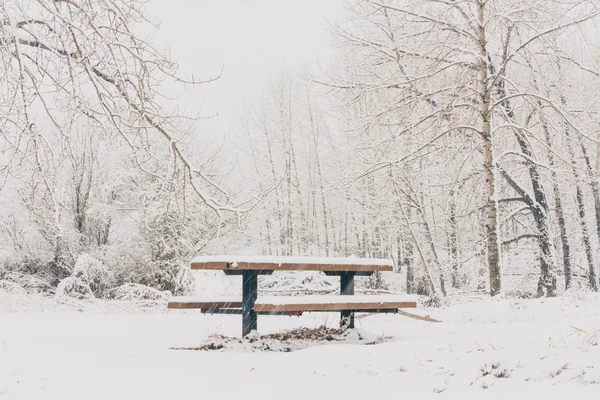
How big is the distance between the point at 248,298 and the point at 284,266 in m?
0.56

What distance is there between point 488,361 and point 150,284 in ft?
54.7

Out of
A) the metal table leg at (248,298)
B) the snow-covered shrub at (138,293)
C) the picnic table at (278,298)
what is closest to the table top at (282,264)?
the picnic table at (278,298)

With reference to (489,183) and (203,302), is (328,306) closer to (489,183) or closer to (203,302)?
(203,302)

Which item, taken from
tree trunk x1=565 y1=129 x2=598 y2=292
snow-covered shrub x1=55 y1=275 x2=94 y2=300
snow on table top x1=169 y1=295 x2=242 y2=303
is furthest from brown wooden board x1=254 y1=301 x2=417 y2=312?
tree trunk x1=565 y1=129 x2=598 y2=292

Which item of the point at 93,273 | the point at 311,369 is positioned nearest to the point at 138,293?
the point at 93,273

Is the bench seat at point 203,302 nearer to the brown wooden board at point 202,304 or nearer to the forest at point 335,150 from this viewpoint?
the brown wooden board at point 202,304

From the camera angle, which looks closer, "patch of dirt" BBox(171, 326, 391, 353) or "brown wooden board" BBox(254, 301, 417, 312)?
"brown wooden board" BBox(254, 301, 417, 312)

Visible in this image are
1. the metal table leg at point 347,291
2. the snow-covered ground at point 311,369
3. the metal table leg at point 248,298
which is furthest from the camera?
the metal table leg at point 347,291

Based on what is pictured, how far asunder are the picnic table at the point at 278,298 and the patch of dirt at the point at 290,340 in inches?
7.7

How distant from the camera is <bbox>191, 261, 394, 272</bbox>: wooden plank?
521cm

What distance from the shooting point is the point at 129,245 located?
61.7ft

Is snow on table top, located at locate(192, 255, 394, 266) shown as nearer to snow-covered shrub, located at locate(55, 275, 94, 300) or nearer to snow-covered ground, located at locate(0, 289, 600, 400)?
snow-covered ground, located at locate(0, 289, 600, 400)

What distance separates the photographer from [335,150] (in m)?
26.2

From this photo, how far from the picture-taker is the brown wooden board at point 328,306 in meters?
5.12
